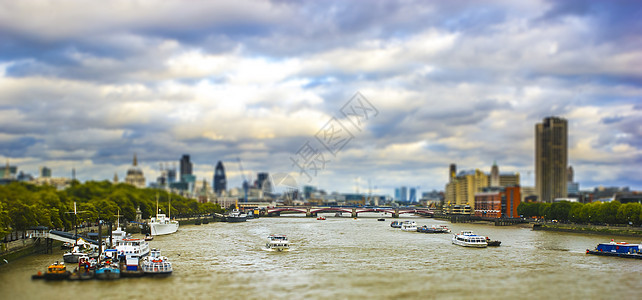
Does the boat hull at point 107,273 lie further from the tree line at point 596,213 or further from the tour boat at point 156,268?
the tree line at point 596,213

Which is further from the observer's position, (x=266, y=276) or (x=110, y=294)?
(x=266, y=276)

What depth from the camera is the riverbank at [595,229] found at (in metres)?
117

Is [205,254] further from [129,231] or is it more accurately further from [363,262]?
[129,231]

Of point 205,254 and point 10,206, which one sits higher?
point 10,206

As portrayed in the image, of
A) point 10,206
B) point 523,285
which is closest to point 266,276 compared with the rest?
point 523,285

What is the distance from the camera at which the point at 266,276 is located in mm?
58688

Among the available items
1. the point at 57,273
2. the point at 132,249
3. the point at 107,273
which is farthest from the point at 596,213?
the point at 57,273

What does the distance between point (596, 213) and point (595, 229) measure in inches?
425

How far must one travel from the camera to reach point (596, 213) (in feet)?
438

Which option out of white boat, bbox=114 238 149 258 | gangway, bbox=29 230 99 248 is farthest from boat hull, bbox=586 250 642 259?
gangway, bbox=29 230 99 248

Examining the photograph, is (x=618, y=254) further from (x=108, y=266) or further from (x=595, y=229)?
(x=108, y=266)

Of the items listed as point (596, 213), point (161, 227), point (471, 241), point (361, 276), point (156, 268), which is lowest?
point (161, 227)

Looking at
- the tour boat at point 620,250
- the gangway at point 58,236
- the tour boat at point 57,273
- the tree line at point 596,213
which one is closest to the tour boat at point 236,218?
the tree line at point 596,213

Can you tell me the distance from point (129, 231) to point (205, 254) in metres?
52.0
